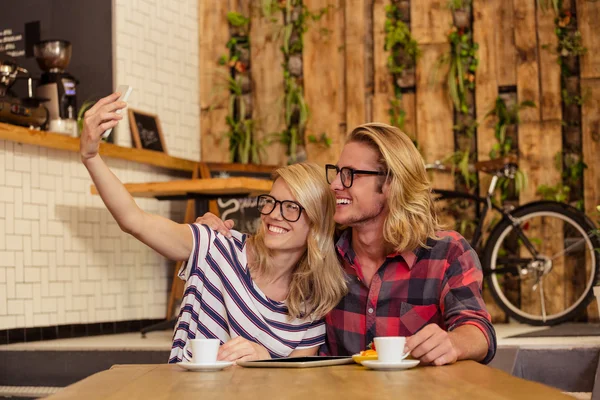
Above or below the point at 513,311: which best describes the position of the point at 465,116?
above

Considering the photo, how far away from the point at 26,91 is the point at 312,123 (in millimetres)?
1994

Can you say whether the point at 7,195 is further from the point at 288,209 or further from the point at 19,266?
the point at 288,209

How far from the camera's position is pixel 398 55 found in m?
6.07

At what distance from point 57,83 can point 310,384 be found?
156 inches

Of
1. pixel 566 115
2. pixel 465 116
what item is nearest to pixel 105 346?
pixel 465 116

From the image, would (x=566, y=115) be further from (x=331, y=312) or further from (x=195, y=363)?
(x=195, y=363)

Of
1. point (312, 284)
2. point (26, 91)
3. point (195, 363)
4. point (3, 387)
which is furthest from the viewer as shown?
point (26, 91)

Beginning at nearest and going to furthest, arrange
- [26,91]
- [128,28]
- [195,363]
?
[195,363] → [26,91] → [128,28]

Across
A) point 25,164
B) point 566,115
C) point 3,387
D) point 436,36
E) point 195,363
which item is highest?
point 436,36

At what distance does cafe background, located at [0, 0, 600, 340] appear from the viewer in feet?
17.4

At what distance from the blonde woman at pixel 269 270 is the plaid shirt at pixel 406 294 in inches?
2.3

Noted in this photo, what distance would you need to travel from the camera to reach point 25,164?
15.6 feet

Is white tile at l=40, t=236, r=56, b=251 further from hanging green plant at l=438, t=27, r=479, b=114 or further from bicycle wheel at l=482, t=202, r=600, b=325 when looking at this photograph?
hanging green plant at l=438, t=27, r=479, b=114

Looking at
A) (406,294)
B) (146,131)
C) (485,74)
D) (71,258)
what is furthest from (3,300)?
(485,74)
